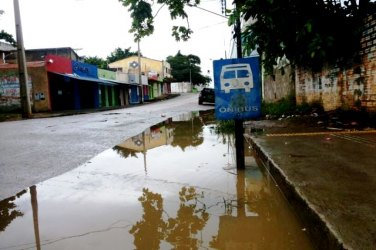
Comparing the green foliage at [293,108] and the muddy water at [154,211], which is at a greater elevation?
the green foliage at [293,108]

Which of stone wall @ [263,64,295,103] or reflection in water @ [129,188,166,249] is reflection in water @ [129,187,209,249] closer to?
reflection in water @ [129,188,166,249]

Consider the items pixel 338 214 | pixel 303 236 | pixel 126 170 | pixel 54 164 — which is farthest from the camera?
pixel 54 164

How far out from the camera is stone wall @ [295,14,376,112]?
22.4 ft

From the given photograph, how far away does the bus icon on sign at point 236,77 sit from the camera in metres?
4.29

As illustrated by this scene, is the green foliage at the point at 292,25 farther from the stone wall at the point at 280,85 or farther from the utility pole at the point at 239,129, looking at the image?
the stone wall at the point at 280,85

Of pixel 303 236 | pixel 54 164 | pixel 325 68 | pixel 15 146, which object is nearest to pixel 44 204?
pixel 54 164

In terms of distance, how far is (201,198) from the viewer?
3641 mm

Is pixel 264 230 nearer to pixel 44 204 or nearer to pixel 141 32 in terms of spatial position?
pixel 44 204

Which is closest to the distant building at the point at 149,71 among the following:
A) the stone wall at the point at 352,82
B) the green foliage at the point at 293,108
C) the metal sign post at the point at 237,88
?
the green foliage at the point at 293,108

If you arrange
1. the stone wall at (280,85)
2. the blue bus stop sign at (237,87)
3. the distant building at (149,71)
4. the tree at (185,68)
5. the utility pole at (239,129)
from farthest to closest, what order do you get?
the tree at (185,68) → the distant building at (149,71) → the stone wall at (280,85) → the utility pole at (239,129) → the blue bus stop sign at (237,87)

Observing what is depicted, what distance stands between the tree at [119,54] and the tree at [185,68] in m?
11.1

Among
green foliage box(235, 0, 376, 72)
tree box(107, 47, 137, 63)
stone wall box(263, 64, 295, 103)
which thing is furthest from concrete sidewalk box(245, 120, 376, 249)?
tree box(107, 47, 137, 63)

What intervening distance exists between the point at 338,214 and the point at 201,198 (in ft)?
5.29

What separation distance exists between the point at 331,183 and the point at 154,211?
1.64m
